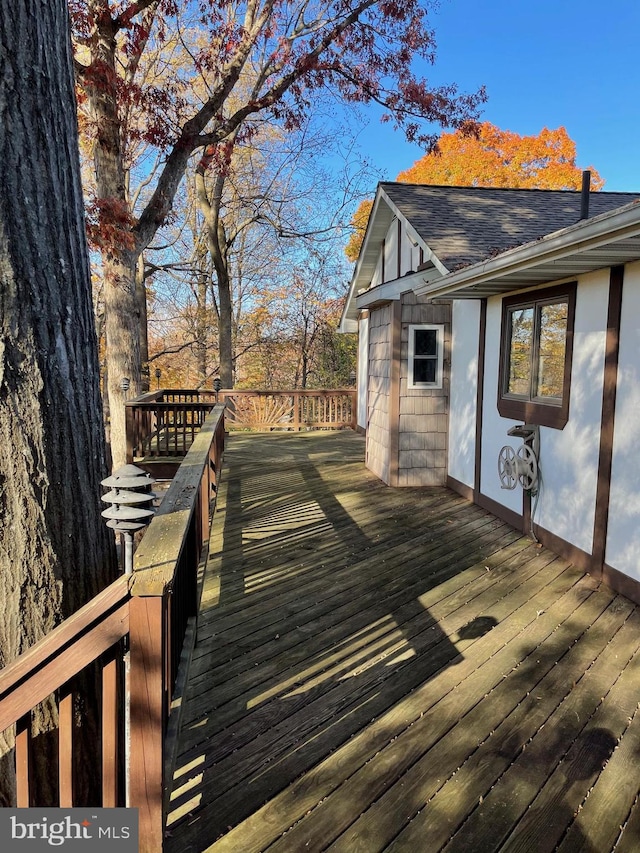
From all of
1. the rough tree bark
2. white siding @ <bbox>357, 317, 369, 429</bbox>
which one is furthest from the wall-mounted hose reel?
the rough tree bark

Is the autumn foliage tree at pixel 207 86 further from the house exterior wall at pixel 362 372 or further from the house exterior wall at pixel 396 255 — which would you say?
the house exterior wall at pixel 362 372

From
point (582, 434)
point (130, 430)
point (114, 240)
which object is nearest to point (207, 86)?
point (114, 240)

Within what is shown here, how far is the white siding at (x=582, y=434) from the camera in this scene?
159 inches

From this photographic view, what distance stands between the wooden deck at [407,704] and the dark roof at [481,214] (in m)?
3.33

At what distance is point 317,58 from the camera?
858 cm

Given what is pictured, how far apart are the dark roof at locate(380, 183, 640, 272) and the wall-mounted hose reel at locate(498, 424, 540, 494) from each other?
1.82 m

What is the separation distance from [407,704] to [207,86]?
989 centimetres

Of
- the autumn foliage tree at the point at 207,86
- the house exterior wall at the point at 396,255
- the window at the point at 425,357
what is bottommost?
the window at the point at 425,357

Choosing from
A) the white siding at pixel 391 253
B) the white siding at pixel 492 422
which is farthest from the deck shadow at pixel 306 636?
the white siding at pixel 391 253

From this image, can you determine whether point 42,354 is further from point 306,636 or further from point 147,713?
point 306,636

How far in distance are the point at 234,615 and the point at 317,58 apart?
872cm

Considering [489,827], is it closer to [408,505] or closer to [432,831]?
[432,831]

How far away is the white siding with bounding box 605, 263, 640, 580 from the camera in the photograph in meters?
3.61

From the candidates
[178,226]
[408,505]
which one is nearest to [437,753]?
[408,505]
